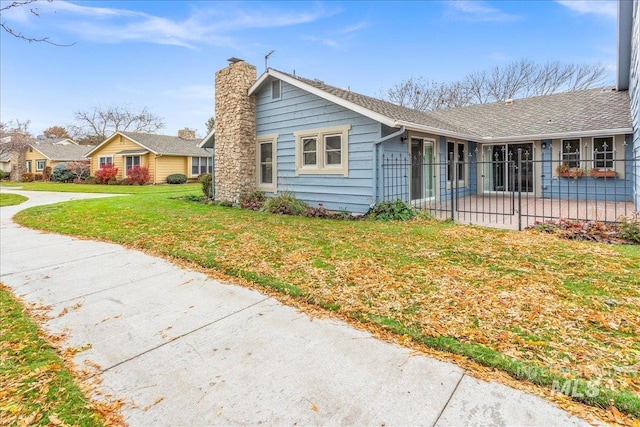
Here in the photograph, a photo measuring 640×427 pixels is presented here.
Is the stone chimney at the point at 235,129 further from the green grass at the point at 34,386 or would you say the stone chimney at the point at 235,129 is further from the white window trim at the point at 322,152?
the green grass at the point at 34,386

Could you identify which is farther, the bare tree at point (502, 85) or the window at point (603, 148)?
the bare tree at point (502, 85)

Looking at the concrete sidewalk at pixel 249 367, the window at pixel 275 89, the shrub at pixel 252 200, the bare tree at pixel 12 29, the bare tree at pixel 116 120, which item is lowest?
the concrete sidewalk at pixel 249 367

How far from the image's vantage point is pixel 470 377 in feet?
7.55

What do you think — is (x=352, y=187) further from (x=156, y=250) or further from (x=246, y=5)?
(x=246, y=5)

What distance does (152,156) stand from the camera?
2548cm

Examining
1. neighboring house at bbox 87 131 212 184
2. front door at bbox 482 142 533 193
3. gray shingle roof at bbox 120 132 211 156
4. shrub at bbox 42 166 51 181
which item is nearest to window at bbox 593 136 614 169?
front door at bbox 482 142 533 193

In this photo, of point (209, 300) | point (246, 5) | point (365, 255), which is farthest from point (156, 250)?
point (246, 5)

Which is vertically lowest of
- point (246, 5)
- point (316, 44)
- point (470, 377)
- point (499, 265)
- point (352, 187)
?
point (470, 377)

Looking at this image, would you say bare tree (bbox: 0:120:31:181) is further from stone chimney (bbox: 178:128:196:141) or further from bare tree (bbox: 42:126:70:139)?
bare tree (bbox: 42:126:70:139)

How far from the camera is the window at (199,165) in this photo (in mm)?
28169

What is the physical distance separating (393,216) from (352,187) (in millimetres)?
1501

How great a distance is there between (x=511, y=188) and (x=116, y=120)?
160ft

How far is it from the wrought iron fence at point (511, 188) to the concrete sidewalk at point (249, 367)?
5788 millimetres

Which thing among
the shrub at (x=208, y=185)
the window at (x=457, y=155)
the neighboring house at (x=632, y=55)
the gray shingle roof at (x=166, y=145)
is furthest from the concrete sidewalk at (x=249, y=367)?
the gray shingle roof at (x=166, y=145)
